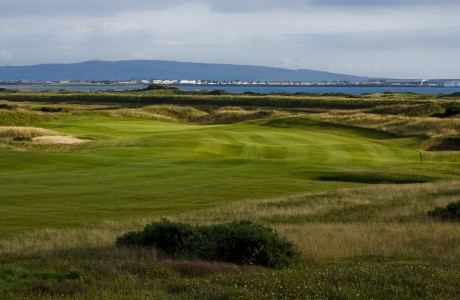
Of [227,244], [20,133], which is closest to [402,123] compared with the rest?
[20,133]

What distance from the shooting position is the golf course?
34.2 ft

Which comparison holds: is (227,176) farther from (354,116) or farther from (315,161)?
(354,116)

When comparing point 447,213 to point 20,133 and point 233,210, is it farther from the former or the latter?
point 20,133

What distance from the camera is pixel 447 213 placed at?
66.8ft

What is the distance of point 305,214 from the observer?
22.0 meters

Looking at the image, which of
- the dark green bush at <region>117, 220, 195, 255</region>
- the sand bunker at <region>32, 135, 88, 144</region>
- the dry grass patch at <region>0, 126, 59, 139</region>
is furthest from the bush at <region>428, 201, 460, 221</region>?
the dry grass patch at <region>0, 126, 59, 139</region>

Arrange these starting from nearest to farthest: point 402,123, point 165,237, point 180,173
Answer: point 165,237
point 180,173
point 402,123

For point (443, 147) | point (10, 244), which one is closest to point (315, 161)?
point (443, 147)

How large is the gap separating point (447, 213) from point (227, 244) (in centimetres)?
977

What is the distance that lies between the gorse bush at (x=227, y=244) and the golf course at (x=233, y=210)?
0.44m

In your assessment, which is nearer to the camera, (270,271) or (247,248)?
(270,271)

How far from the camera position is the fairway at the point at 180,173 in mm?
23781

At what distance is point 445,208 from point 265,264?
32.4 ft

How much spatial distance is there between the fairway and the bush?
7.96 meters
